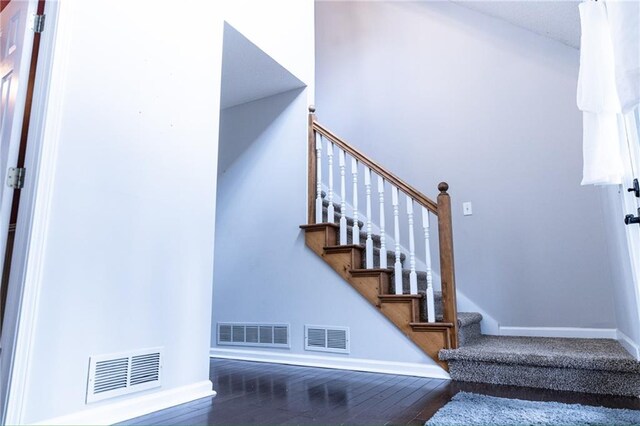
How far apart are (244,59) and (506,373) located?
2.78 meters

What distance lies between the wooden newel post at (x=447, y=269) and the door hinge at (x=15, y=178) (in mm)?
2187

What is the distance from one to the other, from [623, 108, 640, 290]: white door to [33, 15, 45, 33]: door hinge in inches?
104

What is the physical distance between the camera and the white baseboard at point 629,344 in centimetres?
201

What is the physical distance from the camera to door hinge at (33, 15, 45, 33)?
1.75 m

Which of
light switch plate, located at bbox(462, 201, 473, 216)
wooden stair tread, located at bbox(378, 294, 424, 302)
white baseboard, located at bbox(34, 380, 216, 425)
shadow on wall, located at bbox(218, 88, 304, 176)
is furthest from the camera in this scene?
shadow on wall, located at bbox(218, 88, 304, 176)

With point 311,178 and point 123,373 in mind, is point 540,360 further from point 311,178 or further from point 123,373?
point 123,373

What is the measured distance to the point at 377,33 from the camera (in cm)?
416

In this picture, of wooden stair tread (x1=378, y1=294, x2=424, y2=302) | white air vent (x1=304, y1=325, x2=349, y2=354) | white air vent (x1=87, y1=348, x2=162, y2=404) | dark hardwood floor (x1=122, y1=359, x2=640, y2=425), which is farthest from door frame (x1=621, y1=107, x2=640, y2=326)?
white air vent (x1=87, y1=348, x2=162, y2=404)

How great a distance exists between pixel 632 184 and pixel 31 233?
2549 mm

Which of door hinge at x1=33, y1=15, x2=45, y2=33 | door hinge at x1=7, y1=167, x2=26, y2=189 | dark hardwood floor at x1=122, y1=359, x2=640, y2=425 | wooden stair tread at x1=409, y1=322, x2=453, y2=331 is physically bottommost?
dark hardwood floor at x1=122, y1=359, x2=640, y2=425

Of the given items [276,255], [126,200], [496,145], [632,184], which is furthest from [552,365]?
[126,200]

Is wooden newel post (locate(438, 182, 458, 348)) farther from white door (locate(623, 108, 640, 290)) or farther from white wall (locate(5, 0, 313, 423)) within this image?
white wall (locate(5, 0, 313, 423))

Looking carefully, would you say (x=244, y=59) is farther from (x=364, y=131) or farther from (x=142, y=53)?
(x=364, y=131)

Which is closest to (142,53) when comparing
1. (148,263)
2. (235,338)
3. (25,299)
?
(148,263)
